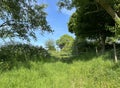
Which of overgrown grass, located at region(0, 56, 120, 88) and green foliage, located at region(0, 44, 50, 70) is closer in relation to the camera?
overgrown grass, located at region(0, 56, 120, 88)

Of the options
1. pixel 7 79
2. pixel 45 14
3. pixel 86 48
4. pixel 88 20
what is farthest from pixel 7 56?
pixel 86 48

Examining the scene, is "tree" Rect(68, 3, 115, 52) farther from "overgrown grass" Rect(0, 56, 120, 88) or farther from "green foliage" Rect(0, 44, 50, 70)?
"overgrown grass" Rect(0, 56, 120, 88)

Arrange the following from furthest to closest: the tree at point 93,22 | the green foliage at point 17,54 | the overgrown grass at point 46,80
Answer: the tree at point 93,22 → the green foliage at point 17,54 → the overgrown grass at point 46,80

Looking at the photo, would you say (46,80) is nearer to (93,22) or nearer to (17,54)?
(17,54)

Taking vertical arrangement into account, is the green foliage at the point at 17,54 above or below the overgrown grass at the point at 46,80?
above

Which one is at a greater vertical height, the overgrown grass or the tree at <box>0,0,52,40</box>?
the tree at <box>0,0,52,40</box>

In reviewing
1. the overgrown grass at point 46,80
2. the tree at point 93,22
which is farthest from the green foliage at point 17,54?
the tree at point 93,22

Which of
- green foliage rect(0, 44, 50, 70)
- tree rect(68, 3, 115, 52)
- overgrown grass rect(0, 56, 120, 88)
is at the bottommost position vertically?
overgrown grass rect(0, 56, 120, 88)

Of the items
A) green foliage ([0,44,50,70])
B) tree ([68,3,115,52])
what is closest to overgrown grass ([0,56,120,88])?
green foliage ([0,44,50,70])

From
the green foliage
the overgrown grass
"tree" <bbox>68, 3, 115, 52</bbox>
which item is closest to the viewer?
the overgrown grass

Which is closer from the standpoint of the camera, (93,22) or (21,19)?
(21,19)

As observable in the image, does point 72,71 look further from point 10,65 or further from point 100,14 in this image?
point 100,14

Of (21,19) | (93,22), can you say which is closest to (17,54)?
(21,19)

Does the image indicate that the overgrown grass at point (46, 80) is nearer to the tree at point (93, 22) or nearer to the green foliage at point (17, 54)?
the green foliage at point (17, 54)
